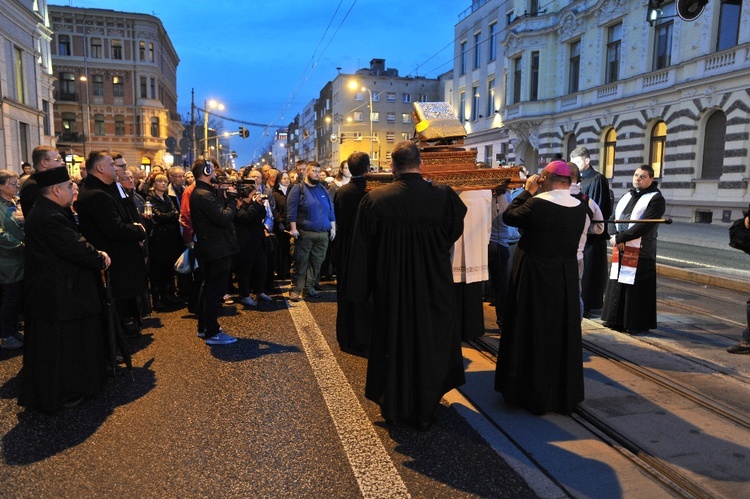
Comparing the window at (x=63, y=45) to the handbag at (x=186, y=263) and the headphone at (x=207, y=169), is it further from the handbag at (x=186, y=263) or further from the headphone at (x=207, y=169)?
the headphone at (x=207, y=169)

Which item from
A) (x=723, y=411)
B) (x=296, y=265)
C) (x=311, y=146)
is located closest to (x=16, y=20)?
(x=296, y=265)

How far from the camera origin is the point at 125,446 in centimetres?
352

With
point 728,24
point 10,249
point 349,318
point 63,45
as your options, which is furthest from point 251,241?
point 63,45

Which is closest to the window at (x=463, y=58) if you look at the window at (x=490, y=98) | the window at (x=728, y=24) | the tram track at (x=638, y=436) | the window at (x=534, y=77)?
the window at (x=490, y=98)

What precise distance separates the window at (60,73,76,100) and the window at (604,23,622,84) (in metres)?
51.8

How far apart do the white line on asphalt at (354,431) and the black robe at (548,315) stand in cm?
123

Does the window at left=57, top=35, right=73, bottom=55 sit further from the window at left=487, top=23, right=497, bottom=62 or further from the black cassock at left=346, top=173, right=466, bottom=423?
the black cassock at left=346, top=173, right=466, bottom=423

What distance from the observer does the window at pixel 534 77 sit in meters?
29.2

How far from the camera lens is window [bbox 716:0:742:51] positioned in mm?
18309

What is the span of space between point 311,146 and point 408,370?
102m

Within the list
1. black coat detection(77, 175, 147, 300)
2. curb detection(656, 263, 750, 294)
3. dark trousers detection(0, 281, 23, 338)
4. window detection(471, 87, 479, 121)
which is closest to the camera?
black coat detection(77, 175, 147, 300)

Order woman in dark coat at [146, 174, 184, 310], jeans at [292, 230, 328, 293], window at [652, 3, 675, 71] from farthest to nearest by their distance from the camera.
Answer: window at [652, 3, 675, 71]
jeans at [292, 230, 328, 293]
woman in dark coat at [146, 174, 184, 310]

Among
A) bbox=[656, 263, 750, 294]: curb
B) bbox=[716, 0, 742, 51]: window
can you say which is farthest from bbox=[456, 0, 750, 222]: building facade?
bbox=[656, 263, 750, 294]: curb

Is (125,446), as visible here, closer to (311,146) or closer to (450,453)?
(450,453)
